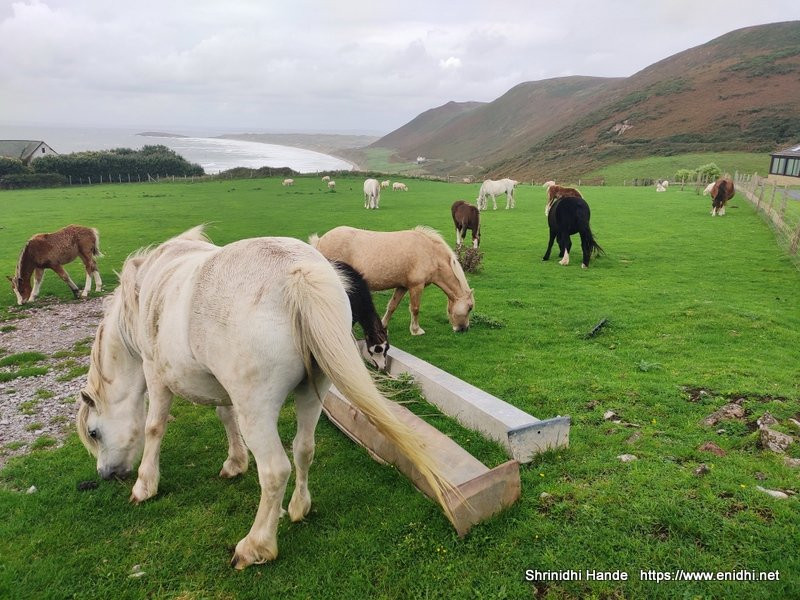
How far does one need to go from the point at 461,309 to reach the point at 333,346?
17.2 ft

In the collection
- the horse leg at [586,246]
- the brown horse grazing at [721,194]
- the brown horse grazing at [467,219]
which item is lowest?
the horse leg at [586,246]

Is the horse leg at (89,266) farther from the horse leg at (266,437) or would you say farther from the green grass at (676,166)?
the green grass at (676,166)

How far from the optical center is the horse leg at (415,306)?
7.80 meters

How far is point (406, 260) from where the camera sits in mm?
7676

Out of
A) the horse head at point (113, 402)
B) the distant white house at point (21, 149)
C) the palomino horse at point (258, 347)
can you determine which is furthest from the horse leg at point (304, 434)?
the distant white house at point (21, 149)

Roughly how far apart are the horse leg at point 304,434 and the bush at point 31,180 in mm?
57112

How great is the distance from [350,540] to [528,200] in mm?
29352

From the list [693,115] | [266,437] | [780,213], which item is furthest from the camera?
[693,115]

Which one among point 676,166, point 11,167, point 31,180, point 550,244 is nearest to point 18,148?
point 11,167

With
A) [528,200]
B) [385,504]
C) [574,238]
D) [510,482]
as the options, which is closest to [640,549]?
[510,482]

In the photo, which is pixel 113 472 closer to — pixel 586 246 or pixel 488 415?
pixel 488 415

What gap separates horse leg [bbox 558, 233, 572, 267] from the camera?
45.4 feet

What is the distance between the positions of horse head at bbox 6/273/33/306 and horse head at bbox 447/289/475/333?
1023 cm

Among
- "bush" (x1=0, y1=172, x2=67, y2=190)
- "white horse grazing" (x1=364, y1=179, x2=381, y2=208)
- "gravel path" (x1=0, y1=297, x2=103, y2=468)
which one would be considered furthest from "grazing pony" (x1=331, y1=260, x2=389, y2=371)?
"bush" (x1=0, y1=172, x2=67, y2=190)
